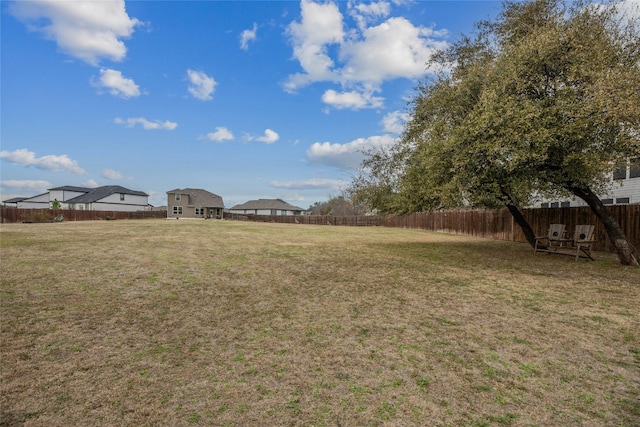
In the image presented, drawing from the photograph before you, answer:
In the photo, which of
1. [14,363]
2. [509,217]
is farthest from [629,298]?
[509,217]

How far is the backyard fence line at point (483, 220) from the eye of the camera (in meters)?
12.9

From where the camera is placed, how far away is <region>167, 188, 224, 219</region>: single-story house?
56781 mm

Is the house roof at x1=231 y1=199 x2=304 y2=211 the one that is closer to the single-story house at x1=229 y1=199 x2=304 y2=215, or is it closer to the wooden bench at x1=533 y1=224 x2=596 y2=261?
the single-story house at x1=229 y1=199 x2=304 y2=215

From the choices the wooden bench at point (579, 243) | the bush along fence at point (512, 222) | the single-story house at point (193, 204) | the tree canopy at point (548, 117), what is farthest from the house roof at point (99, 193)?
the wooden bench at point (579, 243)

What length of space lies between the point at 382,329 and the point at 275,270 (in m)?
4.63

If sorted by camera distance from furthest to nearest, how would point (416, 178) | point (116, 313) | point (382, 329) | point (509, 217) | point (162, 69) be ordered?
point (509, 217)
point (162, 69)
point (416, 178)
point (116, 313)
point (382, 329)

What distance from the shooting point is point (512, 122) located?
938cm

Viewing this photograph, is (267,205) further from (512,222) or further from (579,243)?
(579,243)

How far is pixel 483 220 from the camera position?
22875 mm

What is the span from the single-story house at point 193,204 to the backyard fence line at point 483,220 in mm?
4614

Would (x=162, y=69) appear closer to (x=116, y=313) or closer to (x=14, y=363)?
(x=116, y=313)

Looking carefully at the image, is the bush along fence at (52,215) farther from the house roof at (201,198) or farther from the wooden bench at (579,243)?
the wooden bench at (579,243)

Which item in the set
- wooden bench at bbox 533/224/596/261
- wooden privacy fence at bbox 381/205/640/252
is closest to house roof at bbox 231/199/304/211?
wooden privacy fence at bbox 381/205/640/252

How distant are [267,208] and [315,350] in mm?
70552
